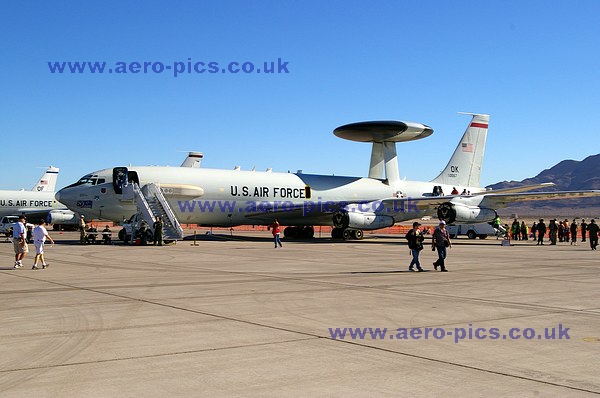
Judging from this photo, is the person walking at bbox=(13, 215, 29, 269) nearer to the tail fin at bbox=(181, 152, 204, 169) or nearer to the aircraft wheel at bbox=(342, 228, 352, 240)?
the aircraft wheel at bbox=(342, 228, 352, 240)

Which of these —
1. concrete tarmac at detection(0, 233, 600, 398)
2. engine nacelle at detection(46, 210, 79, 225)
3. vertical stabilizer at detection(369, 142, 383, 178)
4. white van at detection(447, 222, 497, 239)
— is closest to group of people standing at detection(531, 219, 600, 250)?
white van at detection(447, 222, 497, 239)

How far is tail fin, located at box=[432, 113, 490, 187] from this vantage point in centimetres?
4969

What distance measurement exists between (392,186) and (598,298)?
33635 millimetres

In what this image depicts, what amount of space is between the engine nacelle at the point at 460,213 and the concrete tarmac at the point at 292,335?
864 inches

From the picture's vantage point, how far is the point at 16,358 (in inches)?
301

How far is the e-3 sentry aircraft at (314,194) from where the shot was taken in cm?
3566

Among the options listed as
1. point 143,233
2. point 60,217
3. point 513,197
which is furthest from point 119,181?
point 513,197

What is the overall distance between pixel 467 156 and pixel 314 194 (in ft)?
45.6

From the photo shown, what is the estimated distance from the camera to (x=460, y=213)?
40312mm

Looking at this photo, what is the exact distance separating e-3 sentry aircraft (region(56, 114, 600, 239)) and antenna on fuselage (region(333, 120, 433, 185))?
0.07 meters

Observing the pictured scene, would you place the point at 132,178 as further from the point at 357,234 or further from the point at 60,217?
the point at 60,217

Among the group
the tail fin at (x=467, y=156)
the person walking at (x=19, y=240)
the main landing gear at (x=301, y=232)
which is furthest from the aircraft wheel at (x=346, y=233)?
the person walking at (x=19, y=240)

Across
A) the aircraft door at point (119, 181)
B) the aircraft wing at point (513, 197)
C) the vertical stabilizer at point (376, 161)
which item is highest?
the vertical stabilizer at point (376, 161)

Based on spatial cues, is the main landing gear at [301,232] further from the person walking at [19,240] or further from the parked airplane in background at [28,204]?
the person walking at [19,240]
